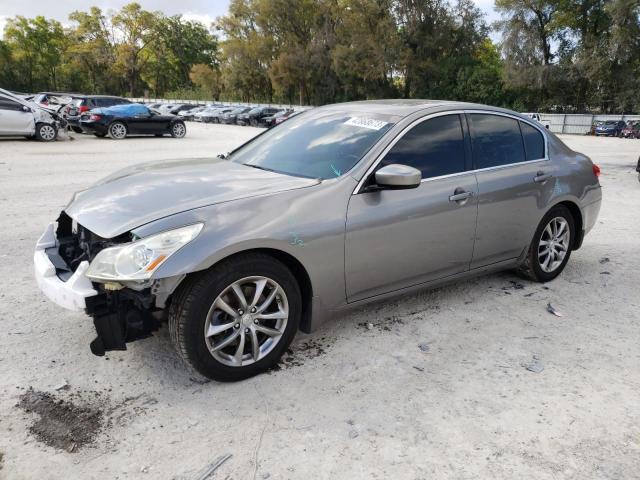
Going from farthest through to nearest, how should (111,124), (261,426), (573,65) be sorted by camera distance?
1. (573,65)
2. (111,124)
3. (261,426)

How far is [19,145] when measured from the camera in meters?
15.7

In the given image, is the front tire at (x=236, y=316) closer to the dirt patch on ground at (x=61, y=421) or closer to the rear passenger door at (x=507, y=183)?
the dirt patch on ground at (x=61, y=421)

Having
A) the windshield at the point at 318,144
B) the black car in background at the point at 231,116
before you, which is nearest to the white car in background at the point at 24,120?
the windshield at the point at 318,144

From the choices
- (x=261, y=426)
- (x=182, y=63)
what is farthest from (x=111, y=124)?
(x=182, y=63)

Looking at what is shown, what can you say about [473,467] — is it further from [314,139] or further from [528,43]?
[528,43]

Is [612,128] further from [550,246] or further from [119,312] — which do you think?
[119,312]

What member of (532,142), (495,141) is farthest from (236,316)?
(532,142)

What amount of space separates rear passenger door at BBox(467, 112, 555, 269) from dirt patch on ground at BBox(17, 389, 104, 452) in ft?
9.69

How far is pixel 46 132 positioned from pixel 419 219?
672 inches

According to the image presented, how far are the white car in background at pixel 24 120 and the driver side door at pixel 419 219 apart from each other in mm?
16110

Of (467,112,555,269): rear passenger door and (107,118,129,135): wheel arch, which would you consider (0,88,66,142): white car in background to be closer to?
(107,118,129,135): wheel arch

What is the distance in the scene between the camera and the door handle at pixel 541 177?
4.52m

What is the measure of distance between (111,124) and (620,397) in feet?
63.7

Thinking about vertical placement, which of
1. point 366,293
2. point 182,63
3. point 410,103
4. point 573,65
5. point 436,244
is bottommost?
point 366,293
